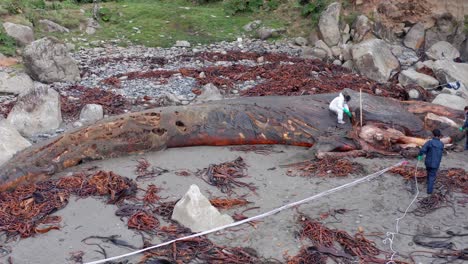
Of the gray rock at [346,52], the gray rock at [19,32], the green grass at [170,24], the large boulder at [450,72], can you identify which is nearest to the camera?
the large boulder at [450,72]

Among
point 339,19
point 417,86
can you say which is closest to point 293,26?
point 339,19

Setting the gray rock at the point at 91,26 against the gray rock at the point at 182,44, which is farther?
the gray rock at the point at 91,26

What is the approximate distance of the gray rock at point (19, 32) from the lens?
17312 mm

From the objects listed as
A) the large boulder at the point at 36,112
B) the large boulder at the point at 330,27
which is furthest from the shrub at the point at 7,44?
the large boulder at the point at 330,27

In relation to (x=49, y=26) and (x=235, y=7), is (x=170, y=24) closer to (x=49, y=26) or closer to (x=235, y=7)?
(x=235, y=7)

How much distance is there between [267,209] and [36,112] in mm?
6150

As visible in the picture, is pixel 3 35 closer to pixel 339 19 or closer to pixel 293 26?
pixel 293 26

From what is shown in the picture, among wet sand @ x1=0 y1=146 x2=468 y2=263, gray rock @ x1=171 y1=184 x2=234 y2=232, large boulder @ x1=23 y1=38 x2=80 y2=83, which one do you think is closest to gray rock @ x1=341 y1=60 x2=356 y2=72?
wet sand @ x1=0 y1=146 x2=468 y2=263

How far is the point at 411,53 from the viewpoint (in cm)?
1778

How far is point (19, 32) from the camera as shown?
57.2 feet

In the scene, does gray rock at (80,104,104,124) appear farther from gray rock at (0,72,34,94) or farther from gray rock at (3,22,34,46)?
gray rock at (3,22,34,46)

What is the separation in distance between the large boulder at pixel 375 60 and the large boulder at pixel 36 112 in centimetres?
931

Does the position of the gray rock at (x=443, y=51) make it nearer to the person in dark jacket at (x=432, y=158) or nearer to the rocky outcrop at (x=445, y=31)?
the rocky outcrop at (x=445, y=31)

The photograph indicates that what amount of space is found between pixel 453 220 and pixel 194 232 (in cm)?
386
